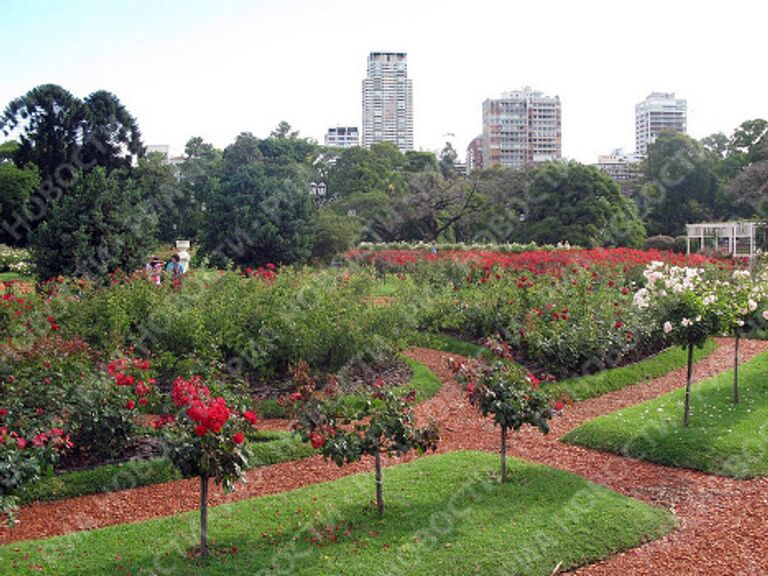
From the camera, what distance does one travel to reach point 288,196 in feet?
76.6

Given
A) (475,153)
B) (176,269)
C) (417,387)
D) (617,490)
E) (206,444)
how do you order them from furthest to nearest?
(475,153) < (176,269) < (417,387) < (617,490) < (206,444)

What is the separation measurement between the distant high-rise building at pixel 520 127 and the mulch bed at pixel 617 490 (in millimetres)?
82067

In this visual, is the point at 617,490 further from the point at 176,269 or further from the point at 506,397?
the point at 176,269

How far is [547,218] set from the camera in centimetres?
3175

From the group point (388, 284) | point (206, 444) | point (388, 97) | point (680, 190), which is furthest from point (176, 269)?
point (388, 97)

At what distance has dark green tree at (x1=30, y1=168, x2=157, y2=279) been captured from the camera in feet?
39.9

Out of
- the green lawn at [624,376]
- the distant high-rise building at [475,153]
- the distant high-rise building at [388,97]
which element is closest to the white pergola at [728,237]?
the green lawn at [624,376]

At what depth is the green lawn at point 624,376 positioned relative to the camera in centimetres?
912

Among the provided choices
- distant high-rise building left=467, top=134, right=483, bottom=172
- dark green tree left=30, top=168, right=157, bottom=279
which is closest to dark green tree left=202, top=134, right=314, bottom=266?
dark green tree left=30, top=168, right=157, bottom=279

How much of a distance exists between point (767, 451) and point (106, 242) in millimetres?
10264

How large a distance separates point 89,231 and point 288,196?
1138cm

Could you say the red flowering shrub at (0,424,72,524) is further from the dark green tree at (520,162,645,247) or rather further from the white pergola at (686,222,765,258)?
the white pergola at (686,222,765,258)

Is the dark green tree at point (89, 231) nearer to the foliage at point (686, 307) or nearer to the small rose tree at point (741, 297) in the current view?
the foliage at point (686, 307)

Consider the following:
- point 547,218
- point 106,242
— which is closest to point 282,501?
point 106,242
